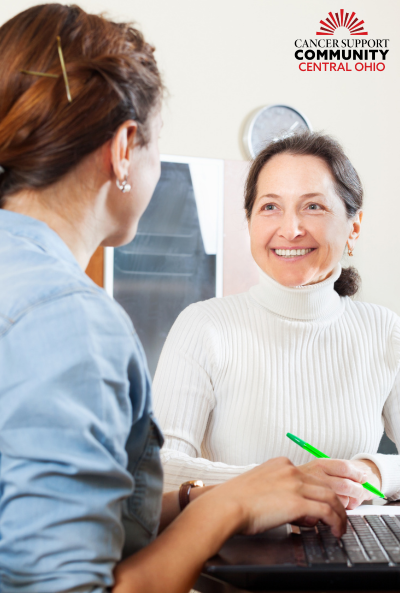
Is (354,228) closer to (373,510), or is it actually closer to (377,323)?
(377,323)

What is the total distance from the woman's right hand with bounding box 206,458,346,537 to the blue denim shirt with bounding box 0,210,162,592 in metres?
0.15

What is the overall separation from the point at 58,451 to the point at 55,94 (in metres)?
0.37

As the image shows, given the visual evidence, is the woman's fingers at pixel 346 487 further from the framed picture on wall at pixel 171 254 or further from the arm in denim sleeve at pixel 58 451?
the framed picture on wall at pixel 171 254

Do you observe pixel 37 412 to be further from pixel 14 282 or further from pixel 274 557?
pixel 274 557

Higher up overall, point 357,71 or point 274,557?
point 357,71

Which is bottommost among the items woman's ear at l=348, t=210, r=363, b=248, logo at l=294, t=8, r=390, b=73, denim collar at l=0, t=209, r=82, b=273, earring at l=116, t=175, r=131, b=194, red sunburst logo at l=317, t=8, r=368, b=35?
woman's ear at l=348, t=210, r=363, b=248

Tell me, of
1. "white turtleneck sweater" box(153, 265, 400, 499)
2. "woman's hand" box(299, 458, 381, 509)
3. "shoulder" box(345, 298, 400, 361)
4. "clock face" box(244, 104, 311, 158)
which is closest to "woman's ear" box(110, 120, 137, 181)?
"woman's hand" box(299, 458, 381, 509)

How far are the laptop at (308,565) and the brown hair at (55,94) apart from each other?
439 millimetres

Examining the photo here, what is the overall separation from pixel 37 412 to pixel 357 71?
3059 millimetres

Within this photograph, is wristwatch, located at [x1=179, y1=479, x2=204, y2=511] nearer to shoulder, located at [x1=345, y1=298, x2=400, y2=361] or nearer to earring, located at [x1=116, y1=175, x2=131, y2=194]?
earring, located at [x1=116, y1=175, x2=131, y2=194]

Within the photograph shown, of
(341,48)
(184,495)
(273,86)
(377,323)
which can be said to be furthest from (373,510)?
(341,48)

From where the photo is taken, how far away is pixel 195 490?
832 millimetres

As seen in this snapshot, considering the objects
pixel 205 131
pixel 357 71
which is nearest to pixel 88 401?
pixel 205 131

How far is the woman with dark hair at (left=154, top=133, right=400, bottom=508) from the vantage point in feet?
4.26
